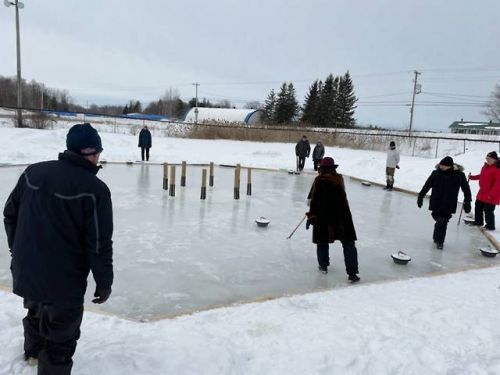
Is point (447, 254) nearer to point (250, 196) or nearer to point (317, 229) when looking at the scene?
point (317, 229)

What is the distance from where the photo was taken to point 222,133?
28703 millimetres

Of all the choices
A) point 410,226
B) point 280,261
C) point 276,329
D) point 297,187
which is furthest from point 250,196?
point 276,329

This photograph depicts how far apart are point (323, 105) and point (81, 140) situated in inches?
1933

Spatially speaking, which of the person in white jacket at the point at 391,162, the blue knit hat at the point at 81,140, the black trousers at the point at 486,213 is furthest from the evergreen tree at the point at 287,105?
the blue knit hat at the point at 81,140

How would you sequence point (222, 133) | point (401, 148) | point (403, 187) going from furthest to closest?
point (222, 133), point (401, 148), point (403, 187)

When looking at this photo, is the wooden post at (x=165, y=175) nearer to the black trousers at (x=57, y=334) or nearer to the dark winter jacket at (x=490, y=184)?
the dark winter jacket at (x=490, y=184)

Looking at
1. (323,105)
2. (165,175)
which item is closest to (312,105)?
(323,105)

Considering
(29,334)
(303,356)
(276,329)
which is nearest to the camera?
(29,334)

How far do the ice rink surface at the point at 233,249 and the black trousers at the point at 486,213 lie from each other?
0.27 metres

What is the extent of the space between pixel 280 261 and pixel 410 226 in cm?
378

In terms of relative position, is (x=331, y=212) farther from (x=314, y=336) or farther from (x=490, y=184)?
(x=490, y=184)

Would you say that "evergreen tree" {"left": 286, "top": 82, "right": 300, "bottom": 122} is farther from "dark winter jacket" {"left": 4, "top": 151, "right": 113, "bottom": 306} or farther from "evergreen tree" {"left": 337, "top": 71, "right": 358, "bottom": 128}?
"dark winter jacket" {"left": 4, "top": 151, "right": 113, "bottom": 306}

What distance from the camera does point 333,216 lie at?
5.00 meters

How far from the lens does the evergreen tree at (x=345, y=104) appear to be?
50.8 meters
